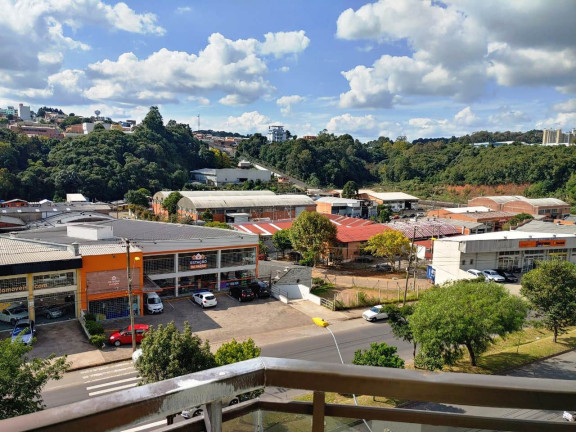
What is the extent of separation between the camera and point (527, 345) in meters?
16.5

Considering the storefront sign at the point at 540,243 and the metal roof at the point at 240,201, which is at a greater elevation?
the metal roof at the point at 240,201

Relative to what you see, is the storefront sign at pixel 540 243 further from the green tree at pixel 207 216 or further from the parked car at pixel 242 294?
the green tree at pixel 207 216

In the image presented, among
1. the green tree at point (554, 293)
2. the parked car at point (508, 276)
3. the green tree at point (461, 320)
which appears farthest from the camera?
the parked car at point (508, 276)

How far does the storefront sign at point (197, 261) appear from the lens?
21828 millimetres

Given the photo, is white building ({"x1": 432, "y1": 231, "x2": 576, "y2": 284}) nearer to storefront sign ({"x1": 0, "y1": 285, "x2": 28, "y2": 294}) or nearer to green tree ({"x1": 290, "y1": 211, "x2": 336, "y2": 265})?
green tree ({"x1": 290, "y1": 211, "x2": 336, "y2": 265})

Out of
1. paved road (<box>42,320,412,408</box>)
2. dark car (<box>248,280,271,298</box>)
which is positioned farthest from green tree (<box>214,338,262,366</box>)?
dark car (<box>248,280,271,298</box>)

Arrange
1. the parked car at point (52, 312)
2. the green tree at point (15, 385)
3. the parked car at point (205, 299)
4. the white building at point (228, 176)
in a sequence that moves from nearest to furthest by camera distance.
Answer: the green tree at point (15, 385), the parked car at point (52, 312), the parked car at point (205, 299), the white building at point (228, 176)

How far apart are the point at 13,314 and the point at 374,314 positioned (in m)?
14.7

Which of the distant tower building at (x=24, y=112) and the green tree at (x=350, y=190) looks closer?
the green tree at (x=350, y=190)

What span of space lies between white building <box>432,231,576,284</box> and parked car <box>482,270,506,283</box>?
0.71 meters

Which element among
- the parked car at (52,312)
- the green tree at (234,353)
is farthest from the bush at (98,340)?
the green tree at (234,353)

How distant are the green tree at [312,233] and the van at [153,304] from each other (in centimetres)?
1023

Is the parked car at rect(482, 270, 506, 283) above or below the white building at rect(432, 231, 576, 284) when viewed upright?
below

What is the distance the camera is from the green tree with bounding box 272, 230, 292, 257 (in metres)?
29.6
